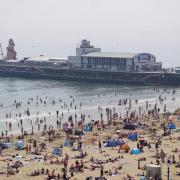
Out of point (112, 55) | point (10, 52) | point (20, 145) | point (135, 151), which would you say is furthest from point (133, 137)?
point (10, 52)

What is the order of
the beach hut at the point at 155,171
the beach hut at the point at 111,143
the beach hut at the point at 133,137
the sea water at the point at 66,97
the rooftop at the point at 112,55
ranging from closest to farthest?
the beach hut at the point at 155,171 → the beach hut at the point at 111,143 → the beach hut at the point at 133,137 → the sea water at the point at 66,97 → the rooftop at the point at 112,55

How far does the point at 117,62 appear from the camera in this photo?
404ft

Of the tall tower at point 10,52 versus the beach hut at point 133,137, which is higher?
the tall tower at point 10,52

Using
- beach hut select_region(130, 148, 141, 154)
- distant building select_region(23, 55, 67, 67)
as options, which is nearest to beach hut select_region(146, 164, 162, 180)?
beach hut select_region(130, 148, 141, 154)

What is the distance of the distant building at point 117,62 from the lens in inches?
4729

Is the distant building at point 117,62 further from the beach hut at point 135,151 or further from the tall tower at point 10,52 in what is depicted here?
the beach hut at point 135,151

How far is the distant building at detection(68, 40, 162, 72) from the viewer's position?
120 meters

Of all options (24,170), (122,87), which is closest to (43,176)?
(24,170)

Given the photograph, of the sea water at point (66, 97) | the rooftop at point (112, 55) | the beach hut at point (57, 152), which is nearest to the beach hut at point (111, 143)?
the beach hut at point (57, 152)

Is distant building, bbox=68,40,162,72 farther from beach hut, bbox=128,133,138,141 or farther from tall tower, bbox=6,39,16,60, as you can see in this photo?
beach hut, bbox=128,133,138,141

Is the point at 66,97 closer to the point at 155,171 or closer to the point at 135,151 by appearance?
the point at 135,151

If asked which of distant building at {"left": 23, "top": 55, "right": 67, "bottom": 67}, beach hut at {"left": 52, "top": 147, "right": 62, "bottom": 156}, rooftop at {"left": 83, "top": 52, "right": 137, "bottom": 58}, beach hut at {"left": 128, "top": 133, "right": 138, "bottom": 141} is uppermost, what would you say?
rooftop at {"left": 83, "top": 52, "right": 137, "bottom": 58}

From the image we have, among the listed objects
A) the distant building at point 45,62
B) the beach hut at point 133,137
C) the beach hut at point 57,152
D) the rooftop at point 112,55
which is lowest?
the beach hut at point 57,152

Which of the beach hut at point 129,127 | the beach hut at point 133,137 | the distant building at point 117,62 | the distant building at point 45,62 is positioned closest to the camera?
the beach hut at point 133,137
